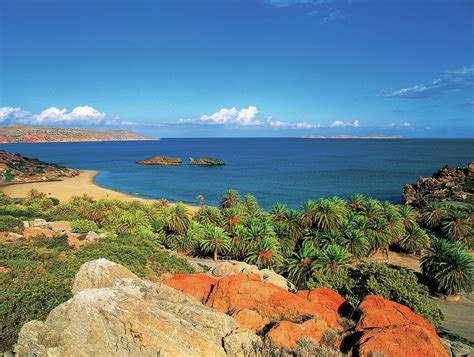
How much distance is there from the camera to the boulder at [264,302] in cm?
1426

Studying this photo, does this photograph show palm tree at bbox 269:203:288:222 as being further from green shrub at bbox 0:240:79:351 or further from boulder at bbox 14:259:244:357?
boulder at bbox 14:259:244:357

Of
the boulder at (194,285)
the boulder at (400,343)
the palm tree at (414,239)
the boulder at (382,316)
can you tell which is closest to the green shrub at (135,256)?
the boulder at (194,285)

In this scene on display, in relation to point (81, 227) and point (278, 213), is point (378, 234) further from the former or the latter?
point (81, 227)

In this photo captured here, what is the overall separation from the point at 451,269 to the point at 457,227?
1791cm

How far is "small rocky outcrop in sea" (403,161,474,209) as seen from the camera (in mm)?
80000

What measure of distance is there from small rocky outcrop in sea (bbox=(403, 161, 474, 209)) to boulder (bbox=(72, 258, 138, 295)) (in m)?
74.3

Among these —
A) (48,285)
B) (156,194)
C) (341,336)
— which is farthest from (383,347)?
(156,194)

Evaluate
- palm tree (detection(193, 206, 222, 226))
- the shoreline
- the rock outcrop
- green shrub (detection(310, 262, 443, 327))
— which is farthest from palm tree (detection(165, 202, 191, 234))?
the rock outcrop

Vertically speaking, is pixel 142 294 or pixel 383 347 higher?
pixel 142 294

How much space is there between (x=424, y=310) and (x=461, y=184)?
88460 mm

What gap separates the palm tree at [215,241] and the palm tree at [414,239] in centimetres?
2573

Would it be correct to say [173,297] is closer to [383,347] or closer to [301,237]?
[383,347]

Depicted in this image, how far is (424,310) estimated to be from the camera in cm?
2042

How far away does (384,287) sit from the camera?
2170 cm
